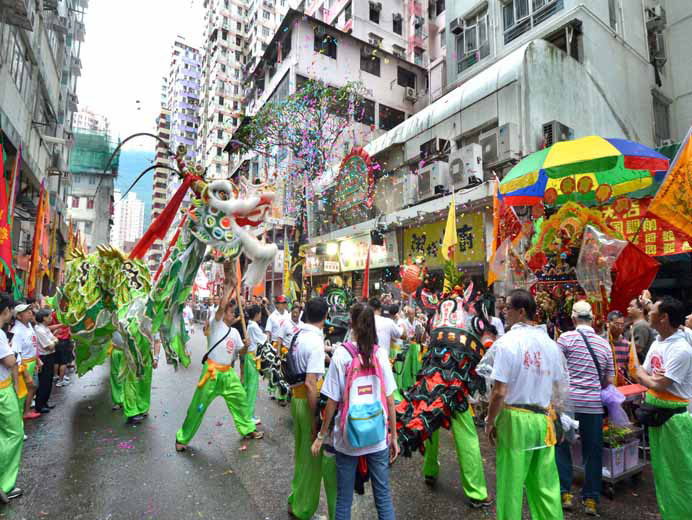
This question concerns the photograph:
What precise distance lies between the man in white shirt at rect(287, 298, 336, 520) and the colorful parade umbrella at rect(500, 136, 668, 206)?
4770 millimetres

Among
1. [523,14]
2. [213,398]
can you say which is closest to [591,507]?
[213,398]

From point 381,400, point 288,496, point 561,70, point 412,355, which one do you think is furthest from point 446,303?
point 561,70

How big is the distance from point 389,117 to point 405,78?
11.8 ft

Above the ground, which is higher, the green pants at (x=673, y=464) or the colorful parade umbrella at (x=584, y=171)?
the colorful parade umbrella at (x=584, y=171)

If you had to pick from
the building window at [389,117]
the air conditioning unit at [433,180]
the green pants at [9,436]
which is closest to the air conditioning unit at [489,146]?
the air conditioning unit at [433,180]

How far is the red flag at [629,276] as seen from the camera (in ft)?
18.4

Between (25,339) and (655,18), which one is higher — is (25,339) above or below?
below

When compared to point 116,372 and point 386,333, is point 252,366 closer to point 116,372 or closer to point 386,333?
point 386,333

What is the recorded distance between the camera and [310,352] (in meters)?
3.20

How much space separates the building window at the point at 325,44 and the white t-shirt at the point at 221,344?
22.8m

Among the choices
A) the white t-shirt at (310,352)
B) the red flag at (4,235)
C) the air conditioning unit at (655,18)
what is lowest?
the white t-shirt at (310,352)

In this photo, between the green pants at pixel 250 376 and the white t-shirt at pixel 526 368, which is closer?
the white t-shirt at pixel 526 368

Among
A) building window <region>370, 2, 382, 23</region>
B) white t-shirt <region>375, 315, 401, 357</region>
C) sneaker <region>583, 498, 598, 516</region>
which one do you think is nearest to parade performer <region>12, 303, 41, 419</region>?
white t-shirt <region>375, 315, 401, 357</region>

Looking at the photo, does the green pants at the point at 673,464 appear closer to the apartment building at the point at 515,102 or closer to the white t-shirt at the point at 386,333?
the white t-shirt at the point at 386,333
